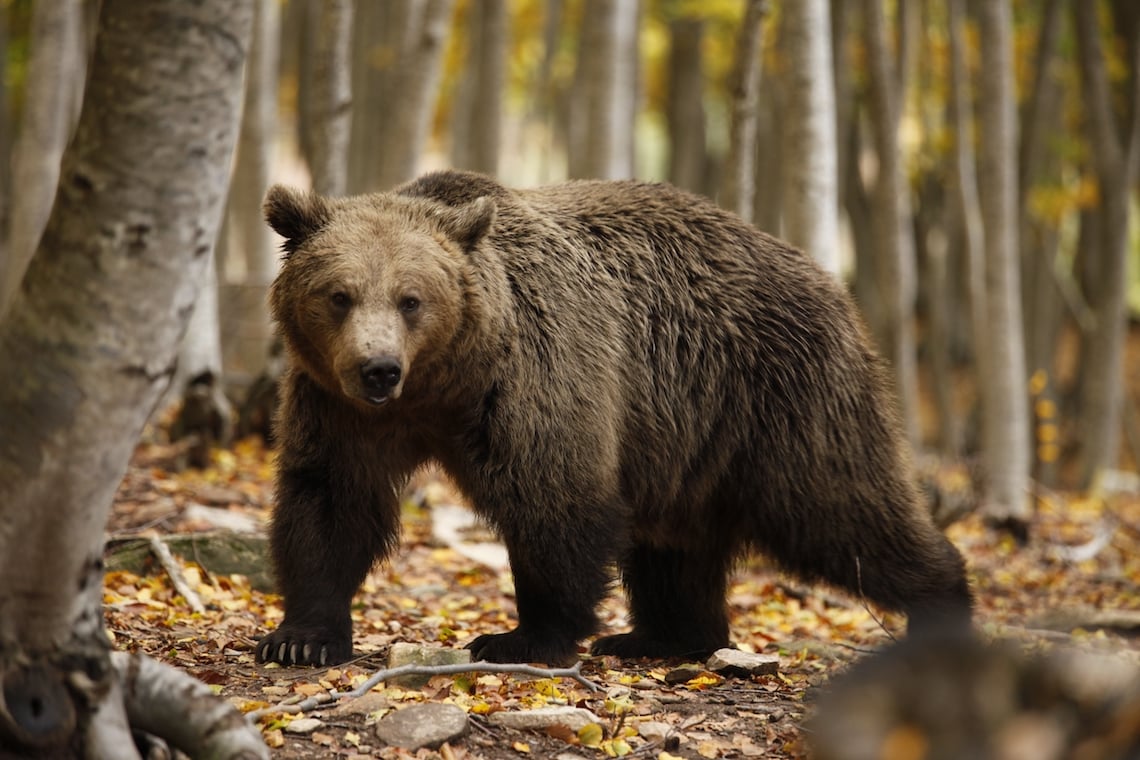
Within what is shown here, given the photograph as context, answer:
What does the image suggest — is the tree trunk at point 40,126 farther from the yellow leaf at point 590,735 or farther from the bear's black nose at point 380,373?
the yellow leaf at point 590,735

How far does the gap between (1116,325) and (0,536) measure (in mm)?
12694

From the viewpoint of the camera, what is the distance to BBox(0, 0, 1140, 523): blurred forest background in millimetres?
9391

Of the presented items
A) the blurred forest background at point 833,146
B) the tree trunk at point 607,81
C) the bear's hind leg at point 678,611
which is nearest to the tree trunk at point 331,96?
the blurred forest background at point 833,146

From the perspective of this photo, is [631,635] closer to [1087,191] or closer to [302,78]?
[302,78]

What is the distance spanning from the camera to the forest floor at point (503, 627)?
179 inches

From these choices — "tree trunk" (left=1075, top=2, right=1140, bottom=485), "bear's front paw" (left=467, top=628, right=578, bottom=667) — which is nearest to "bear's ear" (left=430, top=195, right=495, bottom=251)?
"bear's front paw" (left=467, top=628, right=578, bottom=667)

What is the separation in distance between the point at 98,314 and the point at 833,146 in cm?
692

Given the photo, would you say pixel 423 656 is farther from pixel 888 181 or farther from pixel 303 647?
pixel 888 181

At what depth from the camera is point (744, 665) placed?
582 centimetres

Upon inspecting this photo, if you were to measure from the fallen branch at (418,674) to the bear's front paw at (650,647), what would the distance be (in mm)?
1015

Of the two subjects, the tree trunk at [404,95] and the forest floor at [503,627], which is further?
the tree trunk at [404,95]

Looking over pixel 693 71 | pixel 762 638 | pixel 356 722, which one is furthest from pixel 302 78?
pixel 356 722

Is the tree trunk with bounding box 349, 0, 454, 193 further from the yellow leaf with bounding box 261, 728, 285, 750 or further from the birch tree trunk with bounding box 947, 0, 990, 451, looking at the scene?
the birch tree trunk with bounding box 947, 0, 990, 451

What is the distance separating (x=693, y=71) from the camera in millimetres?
24094
